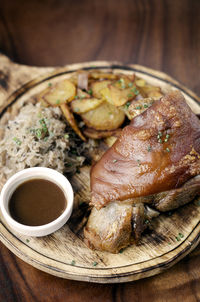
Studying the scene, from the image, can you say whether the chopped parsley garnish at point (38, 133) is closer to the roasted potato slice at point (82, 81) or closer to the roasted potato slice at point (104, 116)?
the roasted potato slice at point (104, 116)

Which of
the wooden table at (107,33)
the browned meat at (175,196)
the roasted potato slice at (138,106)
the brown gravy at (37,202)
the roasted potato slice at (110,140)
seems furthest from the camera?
the wooden table at (107,33)

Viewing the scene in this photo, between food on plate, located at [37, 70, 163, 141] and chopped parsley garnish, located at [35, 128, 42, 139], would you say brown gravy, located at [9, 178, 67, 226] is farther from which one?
food on plate, located at [37, 70, 163, 141]

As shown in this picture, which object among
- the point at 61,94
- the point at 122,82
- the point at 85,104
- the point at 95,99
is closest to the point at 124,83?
the point at 122,82

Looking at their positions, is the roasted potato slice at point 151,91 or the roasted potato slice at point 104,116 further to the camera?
the roasted potato slice at point 151,91

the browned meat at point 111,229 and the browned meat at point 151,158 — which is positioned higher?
the browned meat at point 151,158

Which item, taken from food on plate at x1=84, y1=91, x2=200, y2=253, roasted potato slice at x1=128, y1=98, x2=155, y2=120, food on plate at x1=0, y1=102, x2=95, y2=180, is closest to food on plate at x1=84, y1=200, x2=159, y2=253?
food on plate at x1=84, y1=91, x2=200, y2=253

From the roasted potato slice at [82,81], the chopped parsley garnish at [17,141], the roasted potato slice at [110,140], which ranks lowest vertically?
the chopped parsley garnish at [17,141]

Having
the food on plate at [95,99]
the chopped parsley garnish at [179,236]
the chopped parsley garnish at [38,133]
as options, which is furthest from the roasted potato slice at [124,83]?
the chopped parsley garnish at [179,236]
